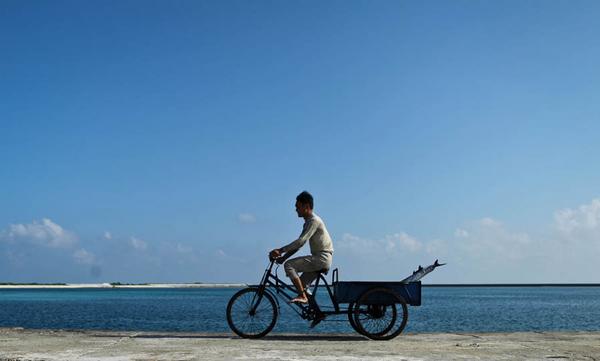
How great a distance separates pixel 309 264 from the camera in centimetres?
1112

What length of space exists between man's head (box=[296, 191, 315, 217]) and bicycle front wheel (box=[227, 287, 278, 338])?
64.2 inches

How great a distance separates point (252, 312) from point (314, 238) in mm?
1805

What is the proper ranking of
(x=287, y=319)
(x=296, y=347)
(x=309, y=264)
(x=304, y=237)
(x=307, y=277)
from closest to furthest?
(x=296, y=347) < (x=304, y=237) < (x=309, y=264) < (x=307, y=277) < (x=287, y=319)

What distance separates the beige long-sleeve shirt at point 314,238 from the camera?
11.0 metres

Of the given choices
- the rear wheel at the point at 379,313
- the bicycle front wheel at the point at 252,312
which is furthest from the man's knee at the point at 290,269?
the rear wheel at the point at 379,313

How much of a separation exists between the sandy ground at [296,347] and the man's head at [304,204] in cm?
217

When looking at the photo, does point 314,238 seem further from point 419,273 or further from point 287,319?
point 287,319

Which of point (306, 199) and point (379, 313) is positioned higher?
point (306, 199)

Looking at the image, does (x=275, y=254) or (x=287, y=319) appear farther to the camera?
(x=287, y=319)

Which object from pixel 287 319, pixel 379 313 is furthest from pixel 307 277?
pixel 287 319

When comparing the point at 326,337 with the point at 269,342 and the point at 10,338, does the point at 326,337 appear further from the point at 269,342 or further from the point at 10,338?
the point at 10,338

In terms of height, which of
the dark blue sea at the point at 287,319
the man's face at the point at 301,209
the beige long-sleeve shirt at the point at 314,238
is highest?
the man's face at the point at 301,209

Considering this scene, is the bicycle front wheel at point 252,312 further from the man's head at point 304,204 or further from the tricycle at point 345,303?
the man's head at point 304,204

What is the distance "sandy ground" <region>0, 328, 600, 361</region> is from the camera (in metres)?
8.55
